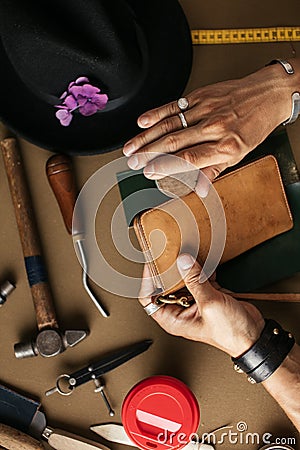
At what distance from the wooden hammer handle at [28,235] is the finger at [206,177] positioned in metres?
0.32

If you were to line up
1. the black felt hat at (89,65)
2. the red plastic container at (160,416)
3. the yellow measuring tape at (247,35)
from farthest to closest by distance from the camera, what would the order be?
the yellow measuring tape at (247,35), the red plastic container at (160,416), the black felt hat at (89,65)

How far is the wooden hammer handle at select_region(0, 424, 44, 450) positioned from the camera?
1.05 m

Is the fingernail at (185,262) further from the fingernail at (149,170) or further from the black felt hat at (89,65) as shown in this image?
the black felt hat at (89,65)

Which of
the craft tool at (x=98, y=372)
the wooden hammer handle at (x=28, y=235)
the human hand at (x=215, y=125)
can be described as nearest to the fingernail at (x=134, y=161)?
the human hand at (x=215, y=125)

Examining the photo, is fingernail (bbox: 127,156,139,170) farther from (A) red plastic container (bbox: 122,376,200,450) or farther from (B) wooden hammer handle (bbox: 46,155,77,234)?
(A) red plastic container (bbox: 122,376,200,450)

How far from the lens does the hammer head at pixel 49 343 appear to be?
1.06 m

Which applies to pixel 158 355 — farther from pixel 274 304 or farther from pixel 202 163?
pixel 202 163

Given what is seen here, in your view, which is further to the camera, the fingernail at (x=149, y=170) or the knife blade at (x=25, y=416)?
the knife blade at (x=25, y=416)

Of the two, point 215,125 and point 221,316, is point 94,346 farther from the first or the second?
point 215,125

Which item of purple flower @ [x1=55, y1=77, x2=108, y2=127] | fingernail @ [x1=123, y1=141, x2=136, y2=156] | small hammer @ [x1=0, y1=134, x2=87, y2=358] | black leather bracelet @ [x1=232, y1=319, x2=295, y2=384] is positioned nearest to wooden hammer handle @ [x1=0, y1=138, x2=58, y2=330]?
small hammer @ [x1=0, y1=134, x2=87, y2=358]

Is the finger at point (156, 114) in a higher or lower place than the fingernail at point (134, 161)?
higher

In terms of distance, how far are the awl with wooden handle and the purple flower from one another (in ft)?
0.24

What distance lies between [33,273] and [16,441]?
0.29 metres

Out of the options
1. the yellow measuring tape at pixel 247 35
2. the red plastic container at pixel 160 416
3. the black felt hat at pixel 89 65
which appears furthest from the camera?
the yellow measuring tape at pixel 247 35
